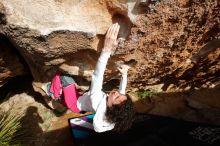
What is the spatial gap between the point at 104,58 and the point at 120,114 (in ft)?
1.88

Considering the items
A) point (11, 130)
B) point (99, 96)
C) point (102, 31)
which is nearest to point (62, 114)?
point (11, 130)

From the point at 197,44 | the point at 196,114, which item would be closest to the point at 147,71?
the point at 197,44

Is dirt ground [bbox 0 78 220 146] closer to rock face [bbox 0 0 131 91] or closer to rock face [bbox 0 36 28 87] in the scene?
rock face [bbox 0 36 28 87]

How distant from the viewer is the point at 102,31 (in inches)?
136

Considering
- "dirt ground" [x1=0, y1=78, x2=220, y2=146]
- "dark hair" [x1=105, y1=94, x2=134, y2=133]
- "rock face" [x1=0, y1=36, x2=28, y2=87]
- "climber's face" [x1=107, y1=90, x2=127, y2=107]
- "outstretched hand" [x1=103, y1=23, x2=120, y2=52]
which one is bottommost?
"dirt ground" [x1=0, y1=78, x2=220, y2=146]

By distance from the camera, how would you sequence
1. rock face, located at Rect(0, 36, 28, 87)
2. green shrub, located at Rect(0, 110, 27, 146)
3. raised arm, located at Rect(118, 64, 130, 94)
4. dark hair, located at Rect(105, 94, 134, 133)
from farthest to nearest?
green shrub, located at Rect(0, 110, 27, 146)
rock face, located at Rect(0, 36, 28, 87)
raised arm, located at Rect(118, 64, 130, 94)
dark hair, located at Rect(105, 94, 134, 133)

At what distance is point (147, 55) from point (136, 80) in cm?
93

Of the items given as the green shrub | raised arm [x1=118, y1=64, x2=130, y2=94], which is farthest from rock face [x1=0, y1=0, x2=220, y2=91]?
the green shrub

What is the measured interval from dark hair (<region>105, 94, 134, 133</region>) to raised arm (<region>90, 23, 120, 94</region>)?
247 mm

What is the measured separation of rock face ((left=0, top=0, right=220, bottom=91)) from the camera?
326 cm

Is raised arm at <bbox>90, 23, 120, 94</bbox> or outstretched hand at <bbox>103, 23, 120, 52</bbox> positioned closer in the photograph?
raised arm at <bbox>90, 23, 120, 94</bbox>

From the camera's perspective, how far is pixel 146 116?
5375 millimetres

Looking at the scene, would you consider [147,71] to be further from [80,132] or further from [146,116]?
[80,132]

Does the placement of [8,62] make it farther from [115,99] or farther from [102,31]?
[115,99]
